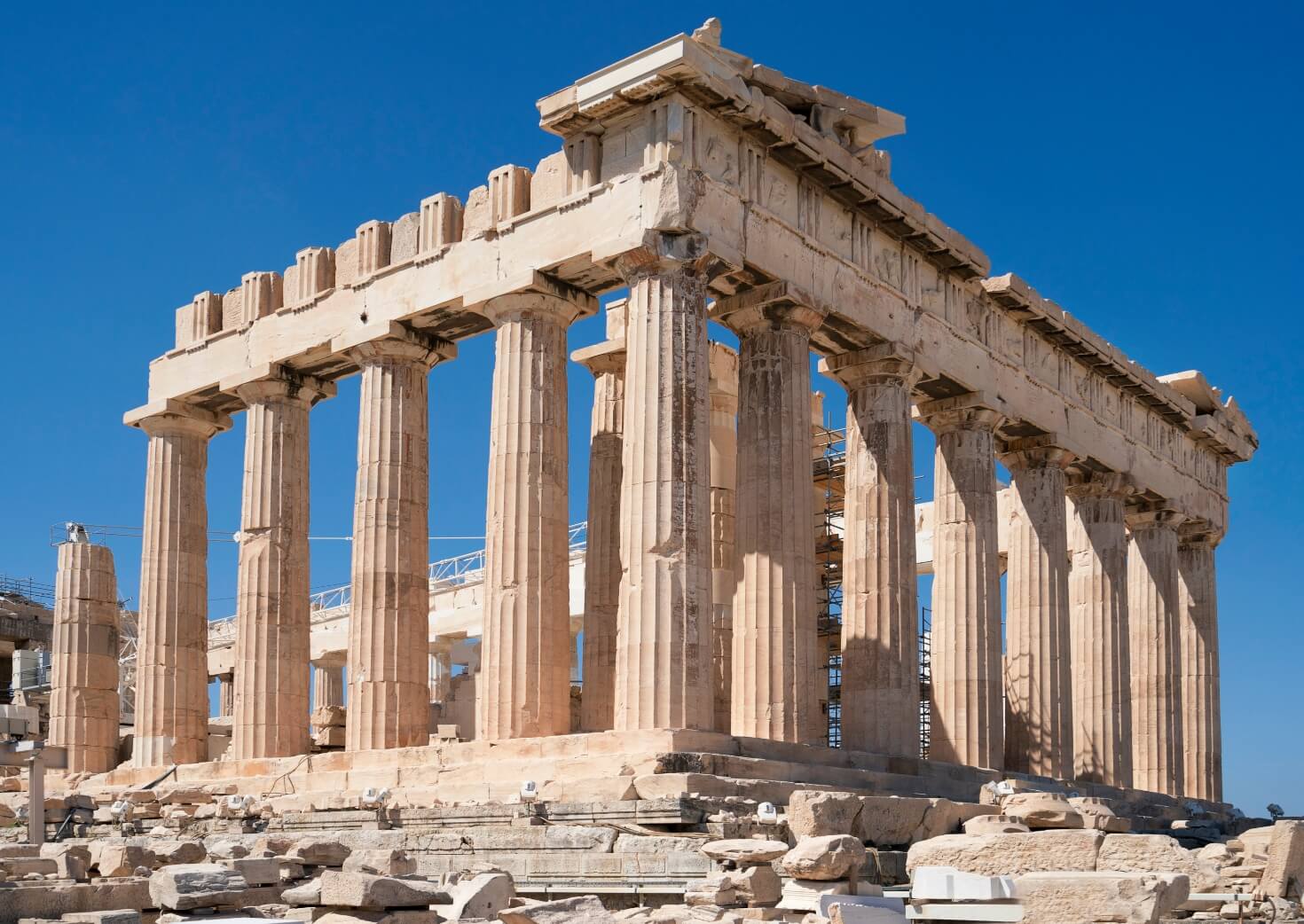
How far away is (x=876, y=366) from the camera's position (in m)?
34.0

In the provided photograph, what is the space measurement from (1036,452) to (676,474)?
14.5 meters

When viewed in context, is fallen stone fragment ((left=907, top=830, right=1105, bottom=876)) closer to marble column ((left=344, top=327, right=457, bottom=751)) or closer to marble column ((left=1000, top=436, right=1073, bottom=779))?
marble column ((left=344, top=327, right=457, bottom=751))

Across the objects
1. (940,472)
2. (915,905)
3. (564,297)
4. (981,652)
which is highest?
(564,297)

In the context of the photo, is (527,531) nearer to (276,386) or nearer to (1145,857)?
(276,386)

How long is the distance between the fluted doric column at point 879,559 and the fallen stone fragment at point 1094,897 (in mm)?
Result: 16111

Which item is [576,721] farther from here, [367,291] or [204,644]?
[367,291]

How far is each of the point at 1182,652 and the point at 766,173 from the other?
2325 centimetres

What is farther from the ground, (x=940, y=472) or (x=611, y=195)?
(x=611, y=195)

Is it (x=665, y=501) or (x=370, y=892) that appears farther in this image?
(x=665, y=501)

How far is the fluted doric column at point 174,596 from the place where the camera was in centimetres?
3694

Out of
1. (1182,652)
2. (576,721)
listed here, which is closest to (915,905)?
(576,721)

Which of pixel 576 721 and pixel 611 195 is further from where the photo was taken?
pixel 576 721

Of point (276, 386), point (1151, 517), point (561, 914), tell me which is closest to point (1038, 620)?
point (1151, 517)

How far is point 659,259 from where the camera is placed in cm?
2866
